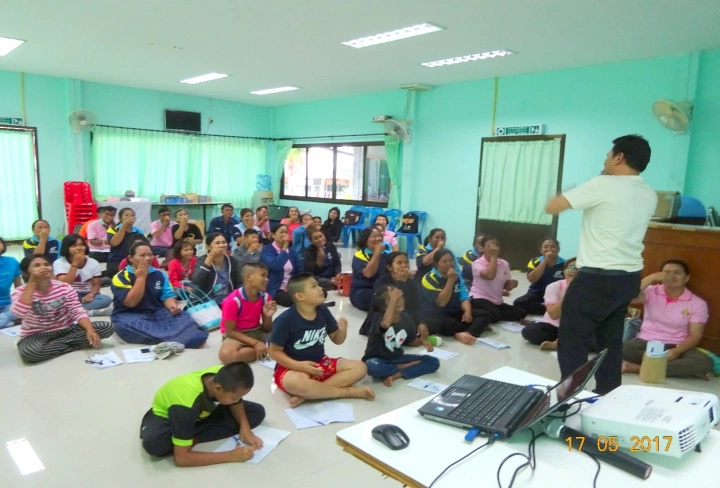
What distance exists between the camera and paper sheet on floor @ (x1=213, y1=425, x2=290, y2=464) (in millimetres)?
2364

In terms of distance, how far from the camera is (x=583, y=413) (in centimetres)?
125

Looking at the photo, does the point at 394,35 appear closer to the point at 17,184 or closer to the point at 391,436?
the point at 391,436

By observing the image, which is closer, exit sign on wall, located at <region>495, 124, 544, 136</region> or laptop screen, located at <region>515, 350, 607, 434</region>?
laptop screen, located at <region>515, 350, 607, 434</region>

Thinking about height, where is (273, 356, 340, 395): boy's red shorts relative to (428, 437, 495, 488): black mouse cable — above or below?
below

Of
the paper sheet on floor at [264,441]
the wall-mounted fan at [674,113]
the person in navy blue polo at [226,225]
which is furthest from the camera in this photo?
the person in navy blue polo at [226,225]

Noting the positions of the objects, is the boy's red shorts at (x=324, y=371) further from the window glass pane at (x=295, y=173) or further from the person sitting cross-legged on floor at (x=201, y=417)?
the window glass pane at (x=295, y=173)

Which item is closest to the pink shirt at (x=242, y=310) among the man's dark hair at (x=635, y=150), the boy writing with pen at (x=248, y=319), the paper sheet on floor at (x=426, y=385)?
the boy writing with pen at (x=248, y=319)

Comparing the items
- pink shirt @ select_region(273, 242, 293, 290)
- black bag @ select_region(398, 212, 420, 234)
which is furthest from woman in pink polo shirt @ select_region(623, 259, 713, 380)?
black bag @ select_region(398, 212, 420, 234)

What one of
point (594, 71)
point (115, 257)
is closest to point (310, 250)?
point (115, 257)

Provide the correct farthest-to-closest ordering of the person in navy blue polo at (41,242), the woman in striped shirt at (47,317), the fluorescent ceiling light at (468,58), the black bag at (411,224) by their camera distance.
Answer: the black bag at (411,224)
the fluorescent ceiling light at (468,58)
the person in navy blue polo at (41,242)
the woman in striped shirt at (47,317)

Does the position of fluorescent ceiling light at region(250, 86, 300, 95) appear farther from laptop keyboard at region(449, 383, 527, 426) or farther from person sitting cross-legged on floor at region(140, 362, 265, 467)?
laptop keyboard at region(449, 383, 527, 426)

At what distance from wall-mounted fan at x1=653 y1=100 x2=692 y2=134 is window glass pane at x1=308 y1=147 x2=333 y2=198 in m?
6.18

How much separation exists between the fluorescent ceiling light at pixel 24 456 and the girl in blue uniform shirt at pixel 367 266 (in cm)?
306

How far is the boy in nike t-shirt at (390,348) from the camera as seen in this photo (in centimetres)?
324
